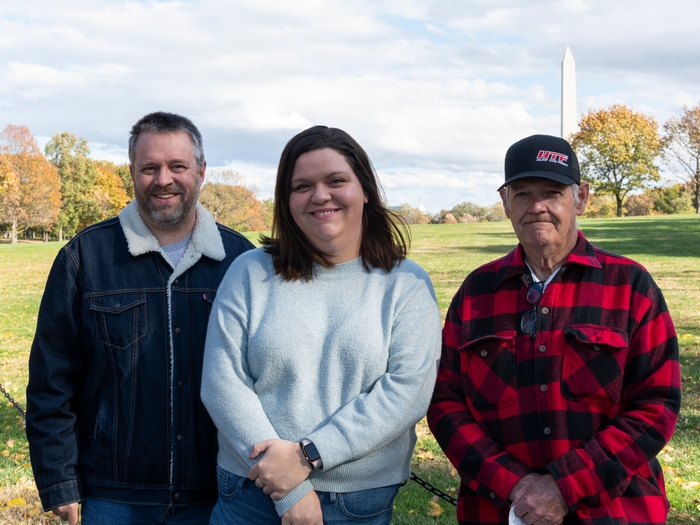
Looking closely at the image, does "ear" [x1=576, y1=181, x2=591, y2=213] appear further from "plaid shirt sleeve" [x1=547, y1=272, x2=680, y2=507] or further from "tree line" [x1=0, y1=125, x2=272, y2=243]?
"tree line" [x1=0, y1=125, x2=272, y2=243]

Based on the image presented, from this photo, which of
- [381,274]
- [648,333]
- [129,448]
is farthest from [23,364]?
[648,333]

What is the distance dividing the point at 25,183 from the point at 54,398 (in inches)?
2045

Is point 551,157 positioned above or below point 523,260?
above

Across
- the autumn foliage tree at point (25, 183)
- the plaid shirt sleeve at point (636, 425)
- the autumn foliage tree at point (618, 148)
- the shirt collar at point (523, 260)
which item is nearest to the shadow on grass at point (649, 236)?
the autumn foliage tree at point (618, 148)

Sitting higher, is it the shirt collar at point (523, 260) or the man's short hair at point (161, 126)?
the man's short hair at point (161, 126)

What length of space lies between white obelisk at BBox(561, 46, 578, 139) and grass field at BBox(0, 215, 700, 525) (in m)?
17.3

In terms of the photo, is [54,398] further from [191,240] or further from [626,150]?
[626,150]

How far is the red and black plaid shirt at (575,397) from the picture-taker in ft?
8.30

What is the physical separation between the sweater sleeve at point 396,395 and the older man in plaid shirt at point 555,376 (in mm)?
227

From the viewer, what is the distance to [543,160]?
9.07ft

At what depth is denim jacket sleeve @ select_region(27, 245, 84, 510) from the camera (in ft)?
9.28

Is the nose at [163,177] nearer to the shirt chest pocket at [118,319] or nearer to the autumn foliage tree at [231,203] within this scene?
the shirt chest pocket at [118,319]

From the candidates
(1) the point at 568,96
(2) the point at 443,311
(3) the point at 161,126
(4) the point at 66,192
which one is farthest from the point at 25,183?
(3) the point at 161,126

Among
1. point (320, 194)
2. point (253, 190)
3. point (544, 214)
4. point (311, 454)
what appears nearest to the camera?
point (311, 454)
